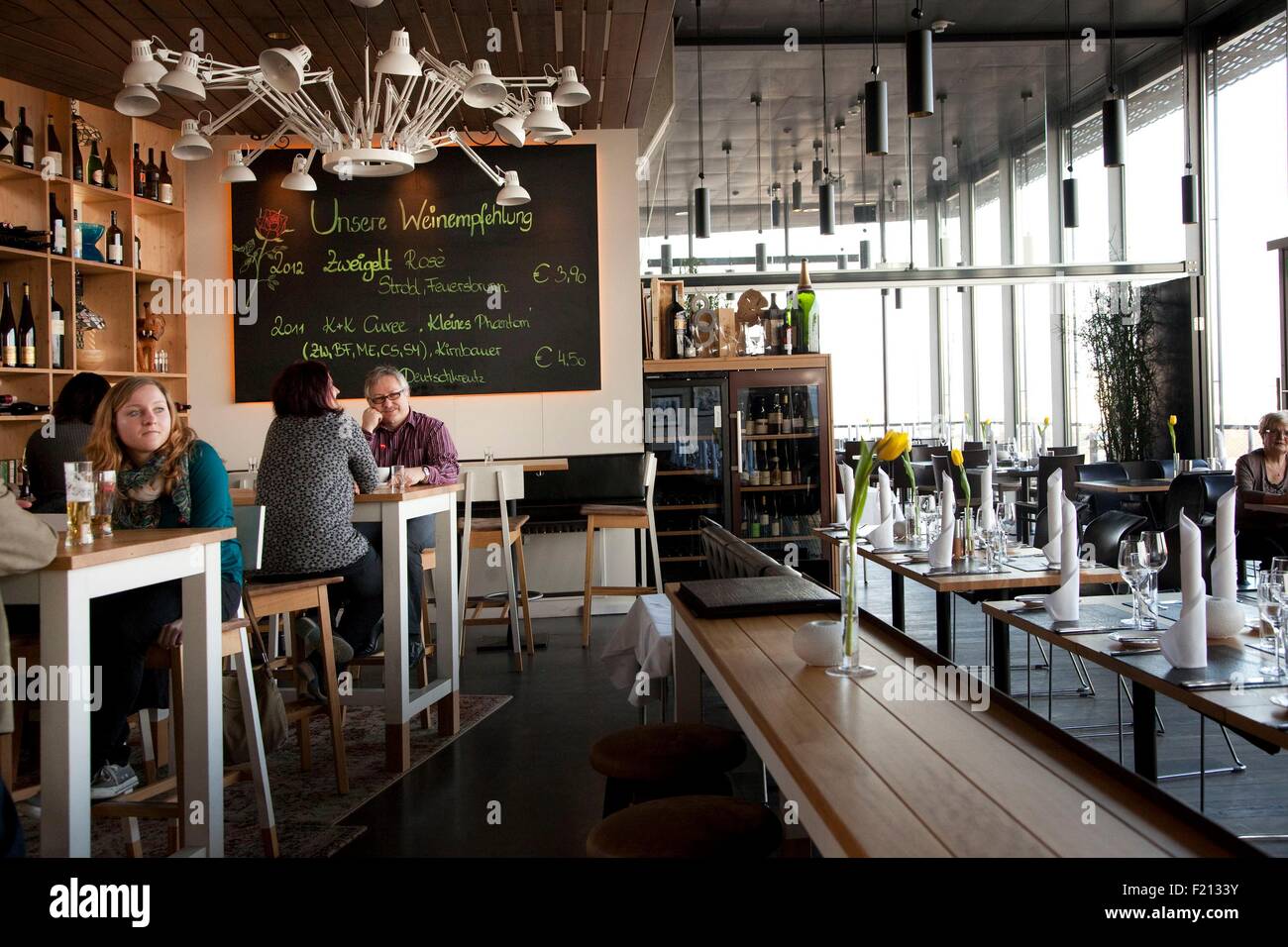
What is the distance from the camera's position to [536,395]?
7246 millimetres

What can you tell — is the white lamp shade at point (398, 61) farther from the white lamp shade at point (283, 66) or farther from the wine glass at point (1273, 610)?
the wine glass at point (1273, 610)

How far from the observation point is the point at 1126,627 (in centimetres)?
267

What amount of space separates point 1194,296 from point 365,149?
25.4ft

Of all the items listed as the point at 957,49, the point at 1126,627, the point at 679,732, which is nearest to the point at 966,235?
the point at 957,49

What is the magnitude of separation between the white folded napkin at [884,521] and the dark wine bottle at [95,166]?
5002 mm

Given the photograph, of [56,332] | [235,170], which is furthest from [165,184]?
[235,170]

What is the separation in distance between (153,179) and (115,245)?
2.16ft

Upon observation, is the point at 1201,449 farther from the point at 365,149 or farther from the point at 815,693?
the point at 815,693

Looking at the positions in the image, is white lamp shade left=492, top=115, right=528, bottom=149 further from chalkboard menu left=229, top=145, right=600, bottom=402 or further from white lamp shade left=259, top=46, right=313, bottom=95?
chalkboard menu left=229, top=145, right=600, bottom=402

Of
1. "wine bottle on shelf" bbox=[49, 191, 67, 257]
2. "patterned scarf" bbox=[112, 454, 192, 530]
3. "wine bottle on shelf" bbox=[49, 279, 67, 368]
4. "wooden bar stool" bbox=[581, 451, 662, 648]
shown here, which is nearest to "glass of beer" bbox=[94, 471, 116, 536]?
"patterned scarf" bbox=[112, 454, 192, 530]

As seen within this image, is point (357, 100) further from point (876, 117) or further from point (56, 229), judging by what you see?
point (876, 117)

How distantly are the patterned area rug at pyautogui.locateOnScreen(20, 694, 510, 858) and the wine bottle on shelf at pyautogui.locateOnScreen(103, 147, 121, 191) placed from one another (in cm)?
391

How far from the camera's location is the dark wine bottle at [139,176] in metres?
6.67

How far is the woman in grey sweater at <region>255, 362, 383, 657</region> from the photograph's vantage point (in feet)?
12.6
